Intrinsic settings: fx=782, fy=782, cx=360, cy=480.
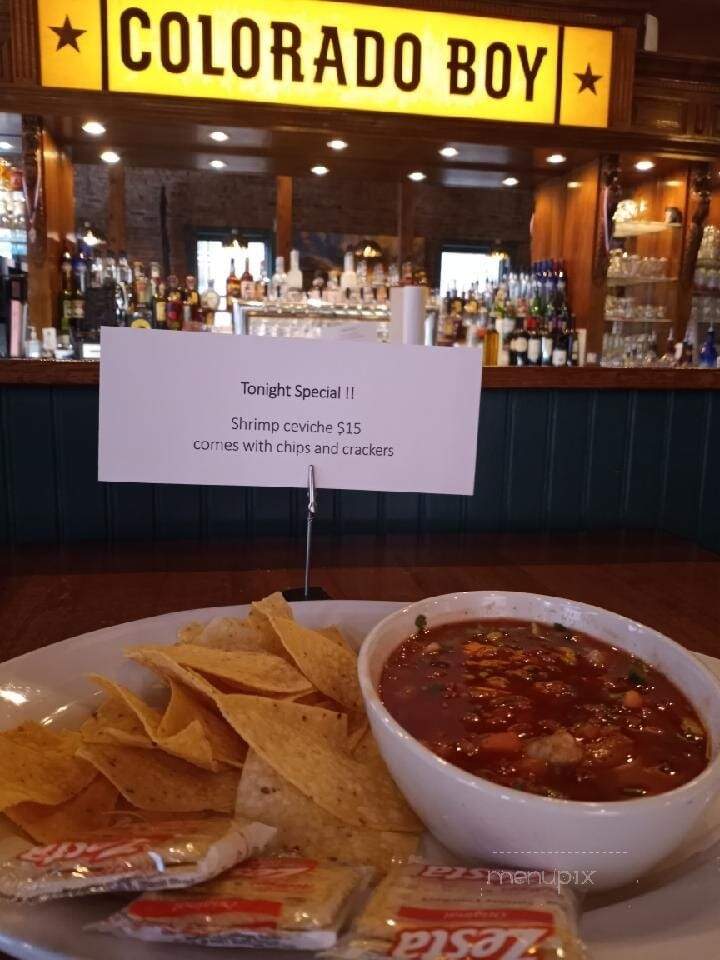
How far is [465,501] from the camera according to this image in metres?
1.96

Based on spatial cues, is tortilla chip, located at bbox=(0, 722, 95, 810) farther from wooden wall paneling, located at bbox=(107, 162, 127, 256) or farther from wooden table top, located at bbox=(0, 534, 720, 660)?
wooden wall paneling, located at bbox=(107, 162, 127, 256)

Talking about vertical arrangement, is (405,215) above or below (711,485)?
above

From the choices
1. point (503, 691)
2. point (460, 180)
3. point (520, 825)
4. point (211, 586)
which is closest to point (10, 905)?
point (520, 825)

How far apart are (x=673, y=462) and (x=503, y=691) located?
60.0 inches

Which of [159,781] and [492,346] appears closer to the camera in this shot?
[159,781]

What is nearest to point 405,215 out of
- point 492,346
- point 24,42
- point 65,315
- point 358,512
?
point 492,346

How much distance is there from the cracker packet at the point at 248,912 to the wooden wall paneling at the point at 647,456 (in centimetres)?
172

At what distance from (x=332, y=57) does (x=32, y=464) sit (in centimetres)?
324

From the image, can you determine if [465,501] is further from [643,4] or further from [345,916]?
[643,4]

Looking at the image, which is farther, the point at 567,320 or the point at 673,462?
the point at 567,320

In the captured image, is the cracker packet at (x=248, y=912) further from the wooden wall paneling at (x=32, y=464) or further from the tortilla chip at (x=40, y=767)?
the wooden wall paneling at (x=32, y=464)

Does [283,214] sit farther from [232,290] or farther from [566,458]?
[566,458]

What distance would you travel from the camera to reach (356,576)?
4.68 feet

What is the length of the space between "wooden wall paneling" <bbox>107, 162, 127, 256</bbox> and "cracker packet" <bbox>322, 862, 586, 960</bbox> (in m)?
5.56
